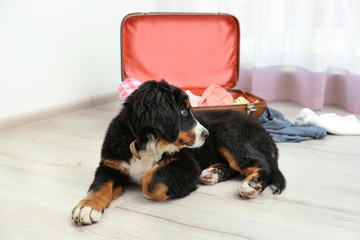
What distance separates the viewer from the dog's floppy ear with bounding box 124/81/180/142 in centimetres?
168

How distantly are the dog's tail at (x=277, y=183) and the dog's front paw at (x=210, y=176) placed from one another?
0.27 meters

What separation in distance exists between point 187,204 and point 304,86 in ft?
Result: 7.45

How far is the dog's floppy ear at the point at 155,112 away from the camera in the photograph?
168cm

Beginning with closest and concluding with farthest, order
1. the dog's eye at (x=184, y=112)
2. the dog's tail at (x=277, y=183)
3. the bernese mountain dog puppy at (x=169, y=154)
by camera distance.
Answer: the bernese mountain dog puppy at (x=169, y=154) < the dog's eye at (x=184, y=112) < the dog's tail at (x=277, y=183)

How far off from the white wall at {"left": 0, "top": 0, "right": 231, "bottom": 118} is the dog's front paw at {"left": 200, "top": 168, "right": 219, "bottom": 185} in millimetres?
1689

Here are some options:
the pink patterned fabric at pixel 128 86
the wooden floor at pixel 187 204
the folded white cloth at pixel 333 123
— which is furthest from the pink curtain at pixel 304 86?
the pink patterned fabric at pixel 128 86

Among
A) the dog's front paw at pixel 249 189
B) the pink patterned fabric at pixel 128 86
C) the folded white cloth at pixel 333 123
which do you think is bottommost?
the folded white cloth at pixel 333 123

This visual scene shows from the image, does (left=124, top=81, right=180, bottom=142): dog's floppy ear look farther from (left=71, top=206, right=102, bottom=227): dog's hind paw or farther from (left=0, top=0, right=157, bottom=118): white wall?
(left=0, top=0, right=157, bottom=118): white wall

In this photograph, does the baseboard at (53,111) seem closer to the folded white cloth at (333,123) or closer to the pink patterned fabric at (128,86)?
the pink patterned fabric at (128,86)

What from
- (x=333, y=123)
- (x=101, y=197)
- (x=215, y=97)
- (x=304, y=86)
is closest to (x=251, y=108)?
(x=215, y=97)

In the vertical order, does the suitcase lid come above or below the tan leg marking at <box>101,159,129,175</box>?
above

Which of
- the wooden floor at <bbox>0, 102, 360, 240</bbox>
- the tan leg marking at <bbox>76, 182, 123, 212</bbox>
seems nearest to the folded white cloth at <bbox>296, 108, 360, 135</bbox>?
the wooden floor at <bbox>0, 102, 360, 240</bbox>

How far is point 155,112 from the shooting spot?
65.8 inches

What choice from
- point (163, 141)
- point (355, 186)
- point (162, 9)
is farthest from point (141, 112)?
point (162, 9)
